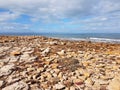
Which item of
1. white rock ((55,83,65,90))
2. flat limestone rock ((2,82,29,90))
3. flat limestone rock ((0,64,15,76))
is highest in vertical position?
flat limestone rock ((0,64,15,76))

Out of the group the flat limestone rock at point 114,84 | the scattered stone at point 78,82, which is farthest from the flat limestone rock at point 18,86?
the flat limestone rock at point 114,84

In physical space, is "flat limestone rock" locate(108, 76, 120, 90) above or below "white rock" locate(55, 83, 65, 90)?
above

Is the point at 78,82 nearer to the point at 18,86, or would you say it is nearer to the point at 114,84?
the point at 114,84

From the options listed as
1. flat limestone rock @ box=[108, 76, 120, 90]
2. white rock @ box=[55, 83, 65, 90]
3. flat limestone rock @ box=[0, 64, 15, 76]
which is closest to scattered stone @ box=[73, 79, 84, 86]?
white rock @ box=[55, 83, 65, 90]

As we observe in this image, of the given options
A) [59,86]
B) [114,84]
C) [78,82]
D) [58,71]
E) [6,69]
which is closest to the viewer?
[114,84]

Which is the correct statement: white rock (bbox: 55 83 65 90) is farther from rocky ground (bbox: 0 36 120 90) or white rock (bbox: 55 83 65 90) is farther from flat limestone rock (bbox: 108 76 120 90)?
flat limestone rock (bbox: 108 76 120 90)

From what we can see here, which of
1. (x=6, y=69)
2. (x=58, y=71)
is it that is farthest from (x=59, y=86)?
(x=6, y=69)

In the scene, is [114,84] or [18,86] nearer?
[114,84]

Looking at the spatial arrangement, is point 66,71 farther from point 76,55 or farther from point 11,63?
point 11,63

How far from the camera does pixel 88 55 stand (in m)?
8.30

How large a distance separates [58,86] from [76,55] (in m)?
2.70

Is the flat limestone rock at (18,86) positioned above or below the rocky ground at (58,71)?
below

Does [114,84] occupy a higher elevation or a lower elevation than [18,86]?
higher

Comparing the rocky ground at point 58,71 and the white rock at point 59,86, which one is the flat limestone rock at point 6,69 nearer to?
the rocky ground at point 58,71
